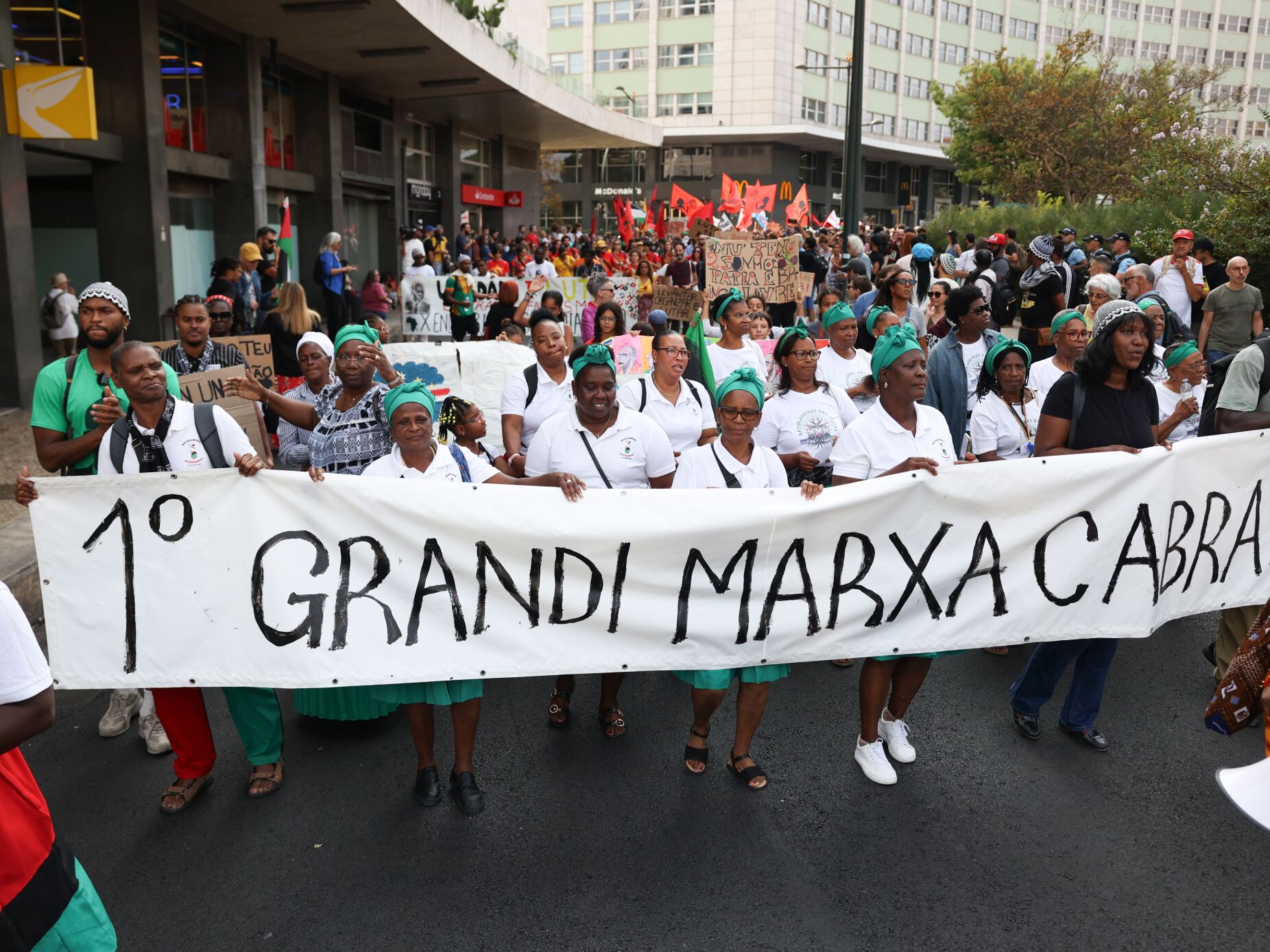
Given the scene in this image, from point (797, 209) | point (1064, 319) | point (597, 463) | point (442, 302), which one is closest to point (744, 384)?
point (597, 463)

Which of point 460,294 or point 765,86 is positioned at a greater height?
point 765,86

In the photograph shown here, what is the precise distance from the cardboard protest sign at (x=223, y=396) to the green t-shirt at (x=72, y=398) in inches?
38.5

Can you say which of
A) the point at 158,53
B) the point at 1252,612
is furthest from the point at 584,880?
the point at 158,53

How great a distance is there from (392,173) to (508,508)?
25472 millimetres

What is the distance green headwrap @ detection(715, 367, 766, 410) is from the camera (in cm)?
435

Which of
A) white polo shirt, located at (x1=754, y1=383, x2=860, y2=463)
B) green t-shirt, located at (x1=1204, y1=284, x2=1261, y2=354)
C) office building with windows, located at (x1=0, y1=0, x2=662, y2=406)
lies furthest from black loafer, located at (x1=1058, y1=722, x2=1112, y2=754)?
office building with windows, located at (x1=0, y1=0, x2=662, y2=406)

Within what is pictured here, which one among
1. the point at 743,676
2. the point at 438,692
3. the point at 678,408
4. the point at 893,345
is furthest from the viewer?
the point at 678,408

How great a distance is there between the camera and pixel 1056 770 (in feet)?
14.9

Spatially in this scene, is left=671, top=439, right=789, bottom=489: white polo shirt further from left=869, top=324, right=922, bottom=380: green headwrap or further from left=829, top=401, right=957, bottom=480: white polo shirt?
left=869, top=324, right=922, bottom=380: green headwrap

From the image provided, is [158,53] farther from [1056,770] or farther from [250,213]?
[1056,770]

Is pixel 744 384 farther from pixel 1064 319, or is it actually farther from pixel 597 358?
pixel 1064 319

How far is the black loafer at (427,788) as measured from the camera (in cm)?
422

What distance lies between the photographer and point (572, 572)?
4.16m

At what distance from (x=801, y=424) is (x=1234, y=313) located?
786 cm
